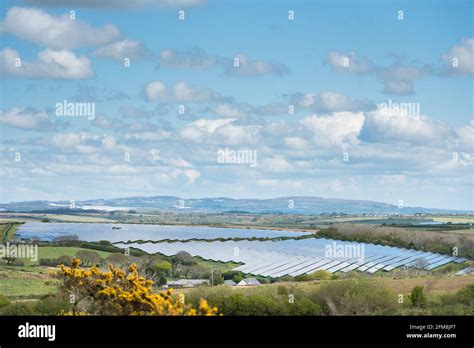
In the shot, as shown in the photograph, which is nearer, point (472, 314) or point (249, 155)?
point (472, 314)

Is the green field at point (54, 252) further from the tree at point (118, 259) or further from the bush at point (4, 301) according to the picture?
the bush at point (4, 301)

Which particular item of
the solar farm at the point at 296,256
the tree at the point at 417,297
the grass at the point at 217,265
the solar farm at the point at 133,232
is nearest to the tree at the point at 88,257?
the solar farm at the point at 133,232

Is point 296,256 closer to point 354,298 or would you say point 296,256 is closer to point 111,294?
point 354,298

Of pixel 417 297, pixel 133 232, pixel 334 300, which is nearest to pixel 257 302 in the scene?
pixel 334 300

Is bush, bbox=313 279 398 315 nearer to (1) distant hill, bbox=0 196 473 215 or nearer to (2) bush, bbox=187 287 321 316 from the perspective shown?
(2) bush, bbox=187 287 321 316
